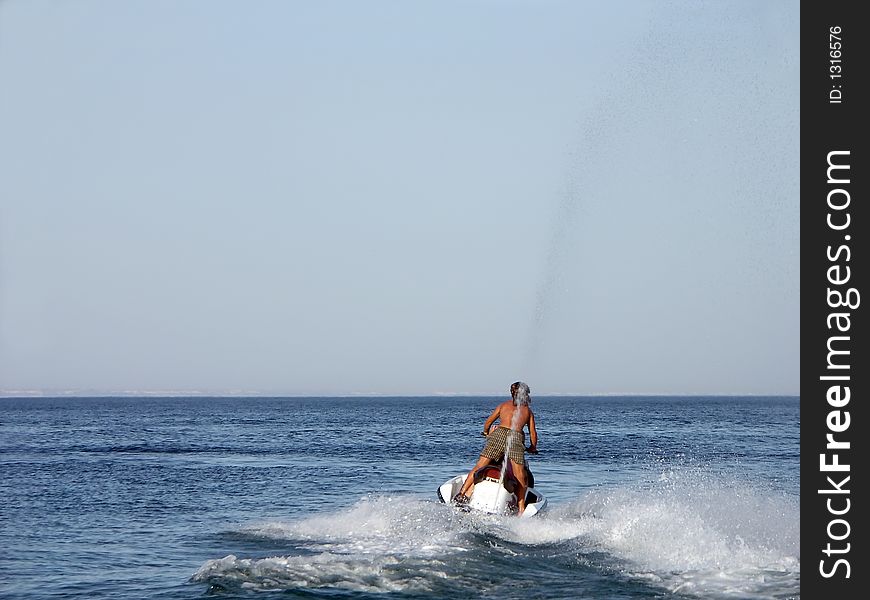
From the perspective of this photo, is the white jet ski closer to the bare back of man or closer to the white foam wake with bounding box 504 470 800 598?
the bare back of man

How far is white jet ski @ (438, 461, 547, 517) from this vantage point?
66.3 feet

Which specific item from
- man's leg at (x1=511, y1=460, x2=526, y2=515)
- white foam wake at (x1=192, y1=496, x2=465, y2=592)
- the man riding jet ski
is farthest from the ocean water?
man's leg at (x1=511, y1=460, x2=526, y2=515)

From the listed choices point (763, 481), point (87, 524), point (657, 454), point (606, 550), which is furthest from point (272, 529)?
point (657, 454)

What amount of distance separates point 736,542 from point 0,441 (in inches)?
2258

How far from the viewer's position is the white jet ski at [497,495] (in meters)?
20.2

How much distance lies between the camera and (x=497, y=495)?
20250 millimetres

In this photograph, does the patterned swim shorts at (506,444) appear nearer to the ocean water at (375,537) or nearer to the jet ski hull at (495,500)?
the jet ski hull at (495,500)

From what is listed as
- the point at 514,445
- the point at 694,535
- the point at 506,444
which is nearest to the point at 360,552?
the point at 506,444

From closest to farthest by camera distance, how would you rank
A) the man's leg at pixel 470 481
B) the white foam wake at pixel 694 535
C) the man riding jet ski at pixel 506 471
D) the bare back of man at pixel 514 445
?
the white foam wake at pixel 694 535, the man riding jet ski at pixel 506 471, the bare back of man at pixel 514 445, the man's leg at pixel 470 481

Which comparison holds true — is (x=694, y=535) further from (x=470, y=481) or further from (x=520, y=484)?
(x=470, y=481)

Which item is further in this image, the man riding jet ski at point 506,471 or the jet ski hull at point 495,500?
the man riding jet ski at point 506,471

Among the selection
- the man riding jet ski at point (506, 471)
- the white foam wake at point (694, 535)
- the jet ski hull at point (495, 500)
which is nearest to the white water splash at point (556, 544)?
the white foam wake at point (694, 535)
